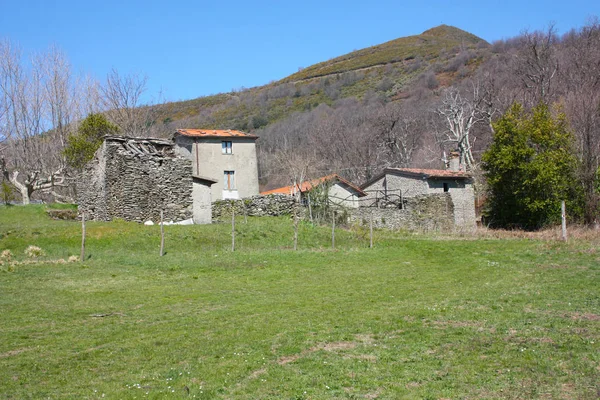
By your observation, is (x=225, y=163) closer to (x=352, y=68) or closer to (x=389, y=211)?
(x=389, y=211)

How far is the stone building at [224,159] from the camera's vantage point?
5275 cm

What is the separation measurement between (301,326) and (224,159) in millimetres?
42631

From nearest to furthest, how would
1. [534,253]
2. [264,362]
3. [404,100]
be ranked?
[264,362] → [534,253] → [404,100]

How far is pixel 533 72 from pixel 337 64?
345ft

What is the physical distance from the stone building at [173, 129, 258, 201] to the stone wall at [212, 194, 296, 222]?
7.75 metres

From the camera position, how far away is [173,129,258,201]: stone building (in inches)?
2077

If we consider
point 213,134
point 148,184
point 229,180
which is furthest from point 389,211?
point 213,134

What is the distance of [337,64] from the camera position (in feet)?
548

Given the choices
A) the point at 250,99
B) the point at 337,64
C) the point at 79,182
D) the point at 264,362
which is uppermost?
the point at 337,64

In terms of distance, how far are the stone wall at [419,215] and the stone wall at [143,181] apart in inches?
500

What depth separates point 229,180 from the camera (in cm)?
5334

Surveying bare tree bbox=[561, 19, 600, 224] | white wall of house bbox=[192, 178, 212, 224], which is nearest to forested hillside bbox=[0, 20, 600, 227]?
bare tree bbox=[561, 19, 600, 224]

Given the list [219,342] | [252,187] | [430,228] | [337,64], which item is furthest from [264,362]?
[337,64]

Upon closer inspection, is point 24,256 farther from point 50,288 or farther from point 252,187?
point 252,187
